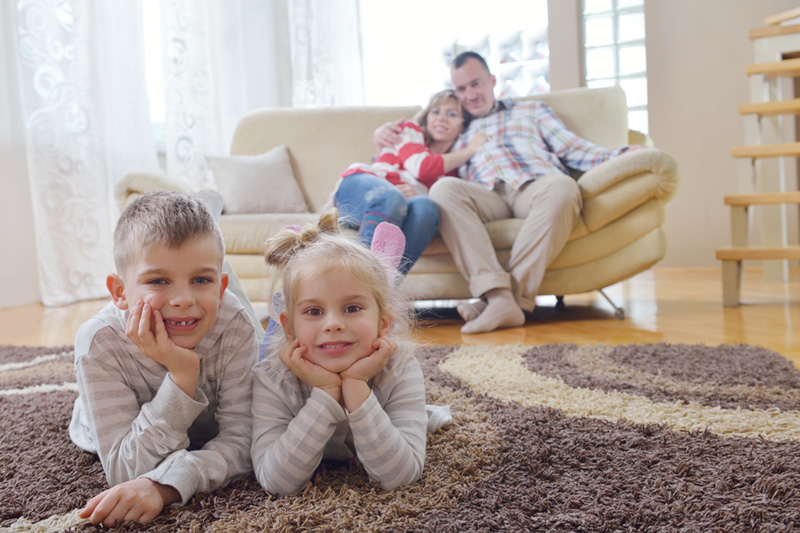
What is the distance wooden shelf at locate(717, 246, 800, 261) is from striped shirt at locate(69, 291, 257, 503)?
2.19m

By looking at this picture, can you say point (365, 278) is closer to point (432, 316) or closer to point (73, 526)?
point (73, 526)

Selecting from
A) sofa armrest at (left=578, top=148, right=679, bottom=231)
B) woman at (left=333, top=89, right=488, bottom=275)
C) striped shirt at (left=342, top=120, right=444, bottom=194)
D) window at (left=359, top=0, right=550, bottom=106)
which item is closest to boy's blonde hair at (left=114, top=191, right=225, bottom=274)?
woman at (left=333, top=89, right=488, bottom=275)

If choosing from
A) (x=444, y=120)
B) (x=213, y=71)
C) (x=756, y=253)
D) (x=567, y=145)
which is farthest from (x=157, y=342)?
(x=213, y=71)

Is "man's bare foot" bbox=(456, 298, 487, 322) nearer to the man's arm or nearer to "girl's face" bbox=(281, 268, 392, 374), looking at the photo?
the man's arm

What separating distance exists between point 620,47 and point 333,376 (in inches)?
157

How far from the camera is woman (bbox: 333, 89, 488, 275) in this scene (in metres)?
2.20

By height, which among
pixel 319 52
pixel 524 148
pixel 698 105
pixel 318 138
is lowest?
pixel 524 148

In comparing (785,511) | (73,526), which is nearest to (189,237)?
(73,526)

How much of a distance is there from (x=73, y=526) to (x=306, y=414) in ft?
0.98

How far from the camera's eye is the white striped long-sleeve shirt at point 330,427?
87 cm

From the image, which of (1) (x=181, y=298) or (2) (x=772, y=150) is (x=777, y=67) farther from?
(1) (x=181, y=298)

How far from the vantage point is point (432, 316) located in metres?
2.57

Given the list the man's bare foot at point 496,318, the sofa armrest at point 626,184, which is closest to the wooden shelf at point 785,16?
the sofa armrest at point 626,184

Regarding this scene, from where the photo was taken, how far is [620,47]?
425 cm
